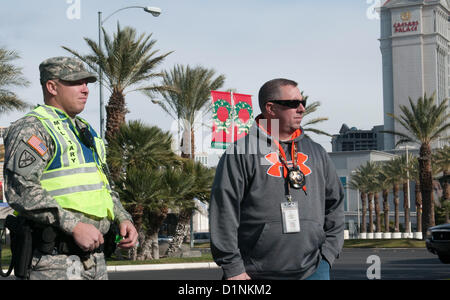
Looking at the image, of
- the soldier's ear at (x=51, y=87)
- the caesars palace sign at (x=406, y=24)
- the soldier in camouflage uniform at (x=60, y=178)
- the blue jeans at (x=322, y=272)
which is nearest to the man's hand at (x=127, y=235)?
the soldier in camouflage uniform at (x=60, y=178)

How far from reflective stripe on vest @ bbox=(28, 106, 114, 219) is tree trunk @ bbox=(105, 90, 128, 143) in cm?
2520

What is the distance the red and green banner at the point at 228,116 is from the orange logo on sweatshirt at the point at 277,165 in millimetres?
21969

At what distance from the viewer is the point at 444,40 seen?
627ft

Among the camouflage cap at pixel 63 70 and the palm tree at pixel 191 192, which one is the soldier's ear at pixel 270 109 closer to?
the camouflage cap at pixel 63 70

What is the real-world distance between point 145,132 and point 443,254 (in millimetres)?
10400

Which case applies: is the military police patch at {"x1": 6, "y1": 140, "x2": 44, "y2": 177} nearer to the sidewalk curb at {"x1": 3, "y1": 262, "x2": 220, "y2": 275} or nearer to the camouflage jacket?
the camouflage jacket

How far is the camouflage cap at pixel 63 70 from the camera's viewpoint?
4.31 metres

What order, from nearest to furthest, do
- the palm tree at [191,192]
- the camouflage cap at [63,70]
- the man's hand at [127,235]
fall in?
the man's hand at [127,235] < the camouflage cap at [63,70] < the palm tree at [191,192]

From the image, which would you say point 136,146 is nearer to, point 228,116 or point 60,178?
point 228,116

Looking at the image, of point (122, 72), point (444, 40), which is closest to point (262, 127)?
point (122, 72)

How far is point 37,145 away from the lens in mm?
4012

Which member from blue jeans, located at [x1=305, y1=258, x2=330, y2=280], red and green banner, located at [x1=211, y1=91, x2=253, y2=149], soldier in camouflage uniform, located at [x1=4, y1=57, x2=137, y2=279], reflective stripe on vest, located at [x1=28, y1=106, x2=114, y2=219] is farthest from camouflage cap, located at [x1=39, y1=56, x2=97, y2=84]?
red and green banner, located at [x1=211, y1=91, x2=253, y2=149]

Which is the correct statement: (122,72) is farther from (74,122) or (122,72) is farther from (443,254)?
(74,122)

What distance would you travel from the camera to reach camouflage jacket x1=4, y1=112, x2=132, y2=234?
12.8 ft
